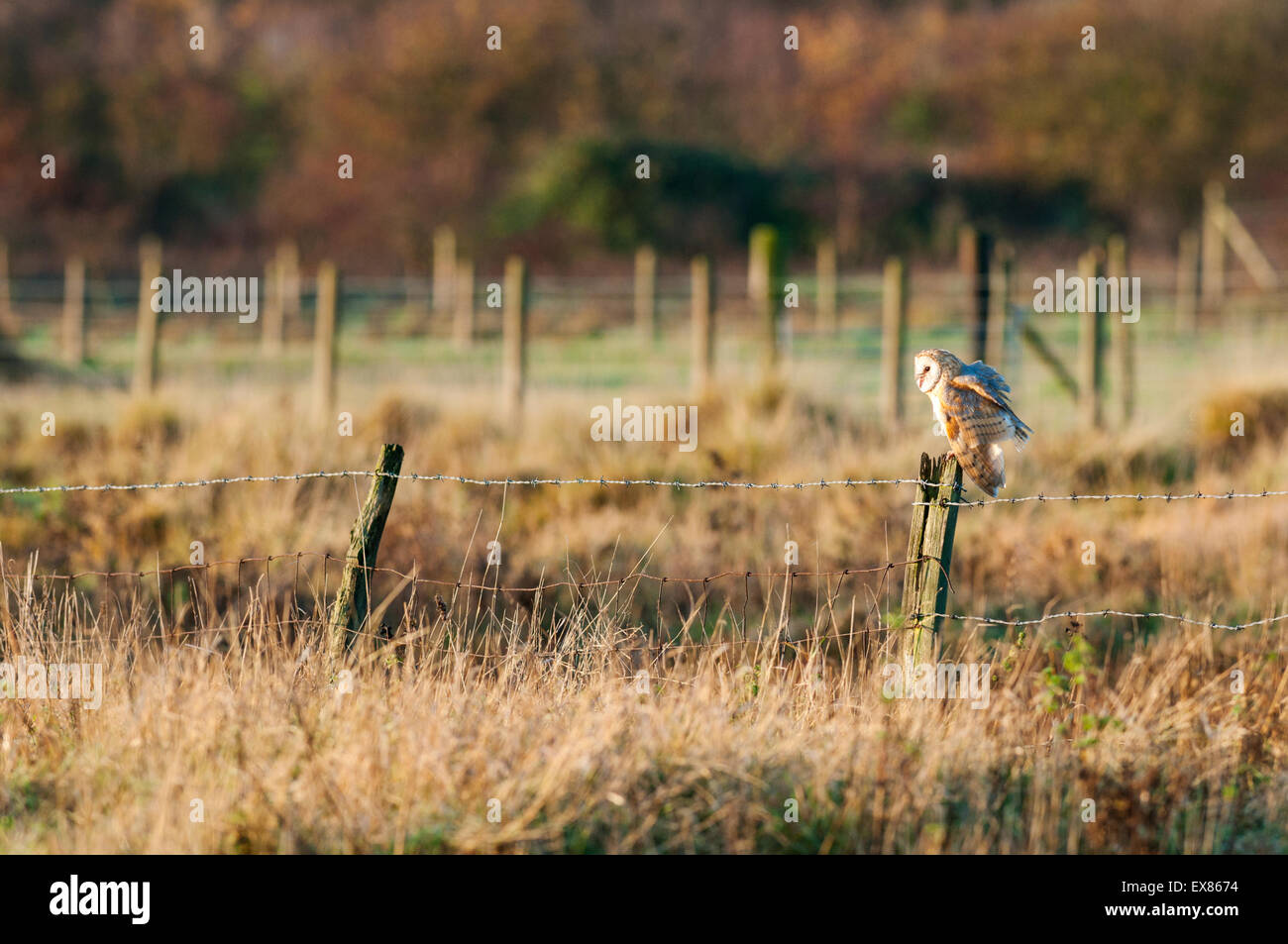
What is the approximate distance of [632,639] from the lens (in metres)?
5.31

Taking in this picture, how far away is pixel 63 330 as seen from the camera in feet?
80.7

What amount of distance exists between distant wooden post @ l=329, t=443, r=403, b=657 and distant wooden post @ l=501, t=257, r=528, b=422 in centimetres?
795

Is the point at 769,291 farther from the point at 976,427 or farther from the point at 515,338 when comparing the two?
the point at 976,427

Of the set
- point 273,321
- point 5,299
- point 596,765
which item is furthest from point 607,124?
point 596,765

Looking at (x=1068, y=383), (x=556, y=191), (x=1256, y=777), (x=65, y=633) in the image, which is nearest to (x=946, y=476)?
(x=1256, y=777)

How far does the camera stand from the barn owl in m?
4.99

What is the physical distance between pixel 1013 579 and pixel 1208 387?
18.2ft

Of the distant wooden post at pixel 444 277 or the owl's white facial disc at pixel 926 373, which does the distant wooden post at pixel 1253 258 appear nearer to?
the distant wooden post at pixel 444 277

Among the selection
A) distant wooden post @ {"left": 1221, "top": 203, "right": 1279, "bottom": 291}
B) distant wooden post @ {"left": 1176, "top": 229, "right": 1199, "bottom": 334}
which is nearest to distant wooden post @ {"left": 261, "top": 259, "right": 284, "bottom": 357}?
distant wooden post @ {"left": 1176, "top": 229, "right": 1199, "bottom": 334}

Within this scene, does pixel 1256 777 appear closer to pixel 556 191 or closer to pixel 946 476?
pixel 946 476

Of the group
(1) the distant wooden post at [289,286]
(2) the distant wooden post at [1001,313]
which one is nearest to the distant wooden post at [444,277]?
(1) the distant wooden post at [289,286]

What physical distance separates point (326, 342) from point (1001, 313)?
21.2 feet

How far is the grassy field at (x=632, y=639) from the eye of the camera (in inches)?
168

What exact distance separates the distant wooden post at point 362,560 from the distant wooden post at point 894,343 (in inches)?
293
